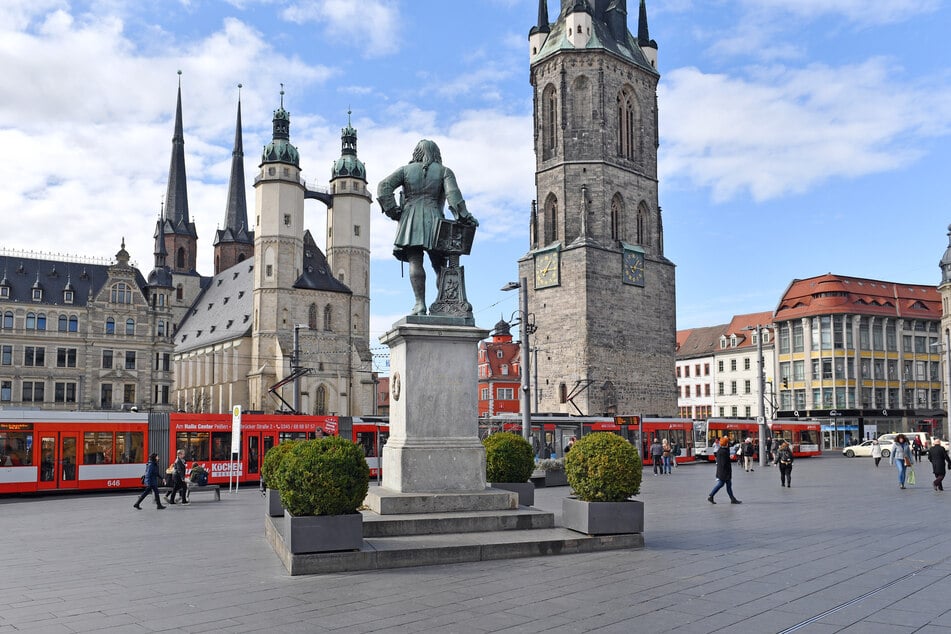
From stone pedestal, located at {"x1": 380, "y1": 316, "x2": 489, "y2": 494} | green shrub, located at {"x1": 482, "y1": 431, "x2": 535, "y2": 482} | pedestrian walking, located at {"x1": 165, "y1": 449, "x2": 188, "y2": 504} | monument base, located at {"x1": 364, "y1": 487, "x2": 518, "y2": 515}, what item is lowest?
pedestrian walking, located at {"x1": 165, "y1": 449, "x2": 188, "y2": 504}

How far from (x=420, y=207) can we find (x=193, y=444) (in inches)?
719

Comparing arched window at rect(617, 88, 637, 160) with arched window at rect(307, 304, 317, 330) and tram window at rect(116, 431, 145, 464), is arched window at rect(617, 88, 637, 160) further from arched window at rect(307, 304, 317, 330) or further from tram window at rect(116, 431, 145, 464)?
tram window at rect(116, 431, 145, 464)

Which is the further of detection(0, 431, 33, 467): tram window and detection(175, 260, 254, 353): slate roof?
detection(175, 260, 254, 353): slate roof

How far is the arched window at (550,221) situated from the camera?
210 feet

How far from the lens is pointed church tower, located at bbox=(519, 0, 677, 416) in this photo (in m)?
60.4

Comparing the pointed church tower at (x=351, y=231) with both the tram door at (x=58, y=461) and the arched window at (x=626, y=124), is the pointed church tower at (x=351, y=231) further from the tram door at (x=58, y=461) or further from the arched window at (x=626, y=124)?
the tram door at (x=58, y=461)

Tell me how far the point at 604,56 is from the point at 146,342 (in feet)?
138

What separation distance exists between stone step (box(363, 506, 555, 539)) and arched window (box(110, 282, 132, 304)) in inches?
2497

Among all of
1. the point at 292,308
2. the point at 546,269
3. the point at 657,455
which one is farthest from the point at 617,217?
the point at 657,455

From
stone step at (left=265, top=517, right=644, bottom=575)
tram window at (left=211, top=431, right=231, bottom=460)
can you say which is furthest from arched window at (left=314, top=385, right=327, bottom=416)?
stone step at (left=265, top=517, right=644, bottom=575)

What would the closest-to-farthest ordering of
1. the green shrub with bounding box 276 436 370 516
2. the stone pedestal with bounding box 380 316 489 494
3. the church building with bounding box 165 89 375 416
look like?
1. the green shrub with bounding box 276 436 370 516
2. the stone pedestal with bounding box 380 316 489 494
3. the church building with bounding box 165 89 375 416

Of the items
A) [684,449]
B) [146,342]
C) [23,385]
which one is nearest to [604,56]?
[684,449]

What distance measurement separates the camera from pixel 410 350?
11094mm

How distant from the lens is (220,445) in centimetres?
2825
